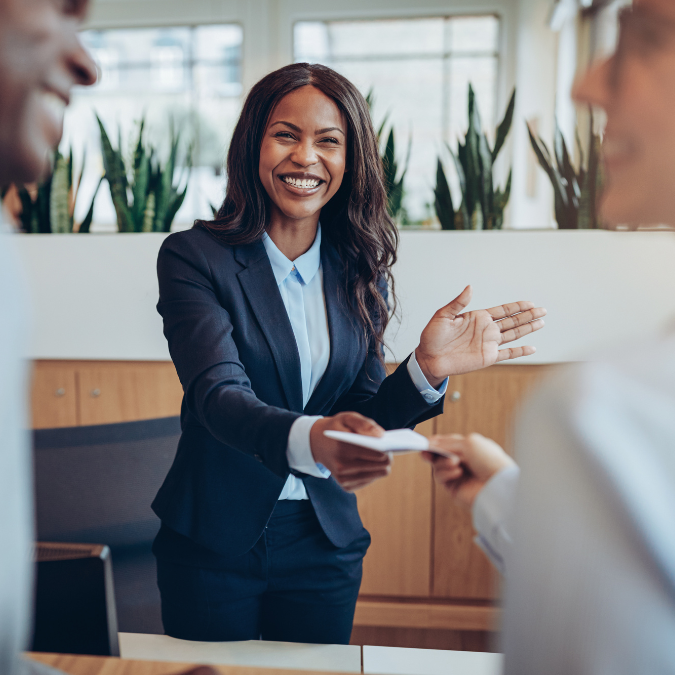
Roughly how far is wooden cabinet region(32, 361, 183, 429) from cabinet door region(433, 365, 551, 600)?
101 centimetres

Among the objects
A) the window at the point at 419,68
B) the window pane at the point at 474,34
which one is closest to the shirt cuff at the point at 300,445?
the window at the point at 419,68

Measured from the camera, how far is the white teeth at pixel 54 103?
0.63 m

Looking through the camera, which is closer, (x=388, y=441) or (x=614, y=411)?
(x=614, y=411)

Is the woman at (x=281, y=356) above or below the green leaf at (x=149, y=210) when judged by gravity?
below

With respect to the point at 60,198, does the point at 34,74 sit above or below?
below

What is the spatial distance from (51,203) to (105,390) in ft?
2.41

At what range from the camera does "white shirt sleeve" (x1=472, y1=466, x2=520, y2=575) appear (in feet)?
2.18

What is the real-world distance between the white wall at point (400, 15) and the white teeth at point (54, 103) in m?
4.60

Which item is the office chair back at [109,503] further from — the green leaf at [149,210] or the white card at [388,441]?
the green leaf at [149,210]

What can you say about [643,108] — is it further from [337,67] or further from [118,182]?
[337,67]

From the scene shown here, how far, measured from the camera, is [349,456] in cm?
97

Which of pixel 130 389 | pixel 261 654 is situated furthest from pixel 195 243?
pixel 130 389

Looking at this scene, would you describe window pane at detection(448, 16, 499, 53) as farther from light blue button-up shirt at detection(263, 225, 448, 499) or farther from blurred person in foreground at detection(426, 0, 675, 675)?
blurred person in foreground at detection(426, 0, 675, 675)

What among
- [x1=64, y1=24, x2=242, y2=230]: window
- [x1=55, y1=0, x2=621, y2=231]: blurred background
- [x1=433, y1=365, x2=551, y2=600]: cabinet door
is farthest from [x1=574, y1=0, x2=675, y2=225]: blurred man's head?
[x1=64, y1=24, x2=242, y2=230]: window
